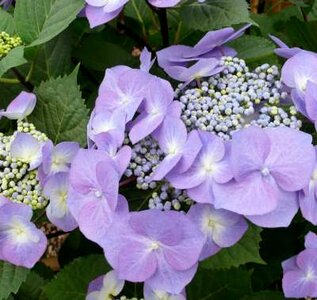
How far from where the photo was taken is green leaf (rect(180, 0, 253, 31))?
1.07 meters

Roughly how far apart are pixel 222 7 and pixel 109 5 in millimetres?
194

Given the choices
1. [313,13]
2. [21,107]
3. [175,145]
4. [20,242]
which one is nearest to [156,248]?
[175,145]

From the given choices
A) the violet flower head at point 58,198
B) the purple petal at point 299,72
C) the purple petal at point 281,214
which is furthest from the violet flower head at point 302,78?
the violet flower head at point 58,198

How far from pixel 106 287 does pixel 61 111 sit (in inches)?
10.6

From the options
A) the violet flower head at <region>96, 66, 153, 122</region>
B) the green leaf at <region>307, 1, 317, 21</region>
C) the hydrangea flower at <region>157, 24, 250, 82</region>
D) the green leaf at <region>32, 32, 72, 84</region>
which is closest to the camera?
the violet flower head at <region>96, 66, 153, 122</region>

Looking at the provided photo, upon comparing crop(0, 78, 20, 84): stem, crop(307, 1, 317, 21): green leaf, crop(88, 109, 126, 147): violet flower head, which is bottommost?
crop(307, 1, 317, 21): green leaf

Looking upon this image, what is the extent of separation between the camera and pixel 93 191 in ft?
2.74

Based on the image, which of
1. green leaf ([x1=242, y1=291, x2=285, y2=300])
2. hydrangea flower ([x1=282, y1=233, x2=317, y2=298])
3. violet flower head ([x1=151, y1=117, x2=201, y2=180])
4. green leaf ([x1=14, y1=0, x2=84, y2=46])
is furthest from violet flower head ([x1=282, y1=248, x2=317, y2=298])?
green leaf ([x1=14, y1=0, x2=84, y2=46])

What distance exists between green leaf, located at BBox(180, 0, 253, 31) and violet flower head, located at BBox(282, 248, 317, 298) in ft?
1.16

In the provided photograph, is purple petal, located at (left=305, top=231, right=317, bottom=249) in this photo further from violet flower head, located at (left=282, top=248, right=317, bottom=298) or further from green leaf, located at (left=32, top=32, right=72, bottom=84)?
green leaf, located at (left=32, top=32, right=72, bottom=84)

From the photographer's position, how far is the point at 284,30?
4.81 ft

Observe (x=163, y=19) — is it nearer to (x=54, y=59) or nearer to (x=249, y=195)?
(x=54, y=59)

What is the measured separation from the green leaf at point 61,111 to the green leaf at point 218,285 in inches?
13.1

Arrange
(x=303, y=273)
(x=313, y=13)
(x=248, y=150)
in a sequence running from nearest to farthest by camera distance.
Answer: (x=248, y=150), (x=303, y=273), (x=313, y=13)
